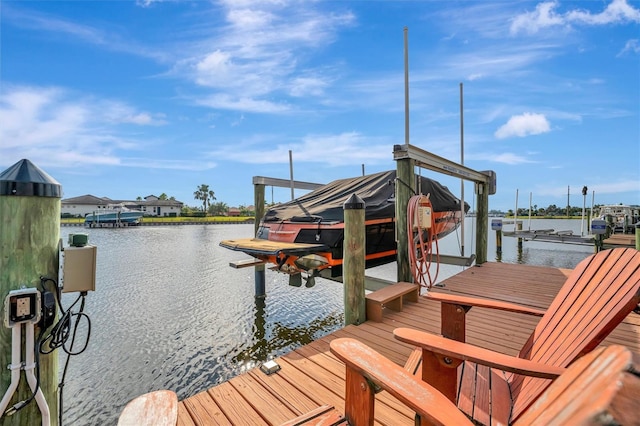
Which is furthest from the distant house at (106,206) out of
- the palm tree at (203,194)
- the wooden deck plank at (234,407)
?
the wooden deck plank at (234,407)

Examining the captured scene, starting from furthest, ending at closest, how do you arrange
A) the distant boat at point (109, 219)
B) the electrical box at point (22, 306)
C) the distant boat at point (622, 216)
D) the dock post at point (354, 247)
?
the distant boat at point (109, 219)
the distant boat at point (622, 216)
the dock post at point (354, 247)
the electrical box at point (22, 306)

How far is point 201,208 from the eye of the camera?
80.8 meters

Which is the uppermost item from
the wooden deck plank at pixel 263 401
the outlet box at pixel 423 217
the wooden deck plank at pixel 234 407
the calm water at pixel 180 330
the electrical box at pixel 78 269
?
the outlet box at pixel 423 217

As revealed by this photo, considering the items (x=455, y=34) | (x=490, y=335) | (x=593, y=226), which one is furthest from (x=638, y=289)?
(x=593, y=226)

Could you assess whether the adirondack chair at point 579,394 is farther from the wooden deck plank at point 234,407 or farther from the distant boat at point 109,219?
the distant boat at point 109,219

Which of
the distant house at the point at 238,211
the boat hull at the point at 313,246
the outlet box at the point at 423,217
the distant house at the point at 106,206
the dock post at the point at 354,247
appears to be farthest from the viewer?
the distant house at the point at 238,211

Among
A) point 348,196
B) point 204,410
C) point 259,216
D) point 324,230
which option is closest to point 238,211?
point 259,216

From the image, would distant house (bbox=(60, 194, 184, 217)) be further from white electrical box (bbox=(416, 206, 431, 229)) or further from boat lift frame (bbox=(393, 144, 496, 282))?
white electrical box (bbox=(416, 206, 431, 229))

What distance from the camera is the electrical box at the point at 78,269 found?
5.63ft

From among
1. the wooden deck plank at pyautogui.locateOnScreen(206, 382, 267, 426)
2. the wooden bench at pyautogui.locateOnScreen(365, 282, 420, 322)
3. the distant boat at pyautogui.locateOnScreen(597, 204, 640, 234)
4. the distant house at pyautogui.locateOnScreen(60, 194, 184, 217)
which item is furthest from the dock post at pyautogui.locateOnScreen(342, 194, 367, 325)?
the distant house at pyautogui.locateOnScreen(60, 194, 184, 217)

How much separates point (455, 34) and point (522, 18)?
1093 mm

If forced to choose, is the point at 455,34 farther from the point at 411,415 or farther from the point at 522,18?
the point at 411,415

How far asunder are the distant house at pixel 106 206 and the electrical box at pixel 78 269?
62.4 meters

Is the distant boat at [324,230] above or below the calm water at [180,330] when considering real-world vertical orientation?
above
